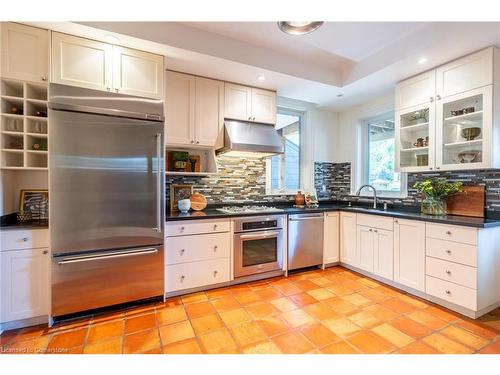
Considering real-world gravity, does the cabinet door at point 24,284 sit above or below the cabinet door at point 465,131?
below

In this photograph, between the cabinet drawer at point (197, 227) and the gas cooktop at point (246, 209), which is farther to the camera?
the gas cooktop at point (246, 209)

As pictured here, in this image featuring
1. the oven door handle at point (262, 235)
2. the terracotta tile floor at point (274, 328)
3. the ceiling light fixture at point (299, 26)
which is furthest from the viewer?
the oven door handle at point (262, 235)

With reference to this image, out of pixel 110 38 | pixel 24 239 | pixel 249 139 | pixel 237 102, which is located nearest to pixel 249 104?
pixel 237 102

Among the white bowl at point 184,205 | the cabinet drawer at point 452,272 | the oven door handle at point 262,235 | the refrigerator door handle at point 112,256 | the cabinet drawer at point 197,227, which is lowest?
the cabinet drawer at point 452,272

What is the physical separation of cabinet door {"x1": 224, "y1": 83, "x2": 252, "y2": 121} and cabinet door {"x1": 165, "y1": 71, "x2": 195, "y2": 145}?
0.43 meters

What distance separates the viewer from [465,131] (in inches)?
96.0

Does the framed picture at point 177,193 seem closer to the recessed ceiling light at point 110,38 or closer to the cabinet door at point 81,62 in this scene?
the cabinet door at point 81,62

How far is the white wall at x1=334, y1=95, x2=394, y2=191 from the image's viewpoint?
358 cm

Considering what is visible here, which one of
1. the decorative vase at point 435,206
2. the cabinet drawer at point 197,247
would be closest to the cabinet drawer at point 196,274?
the cabinet drawer at point 197,247

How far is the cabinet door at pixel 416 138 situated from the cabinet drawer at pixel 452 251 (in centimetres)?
86

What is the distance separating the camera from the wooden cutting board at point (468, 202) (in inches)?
96.8

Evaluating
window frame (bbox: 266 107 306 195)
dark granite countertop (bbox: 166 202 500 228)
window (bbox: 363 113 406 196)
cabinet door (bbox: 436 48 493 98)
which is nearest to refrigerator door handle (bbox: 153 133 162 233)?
dark granite countertop (bbox: 166 202 500 228)

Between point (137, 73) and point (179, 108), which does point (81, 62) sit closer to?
point (137, 73)
